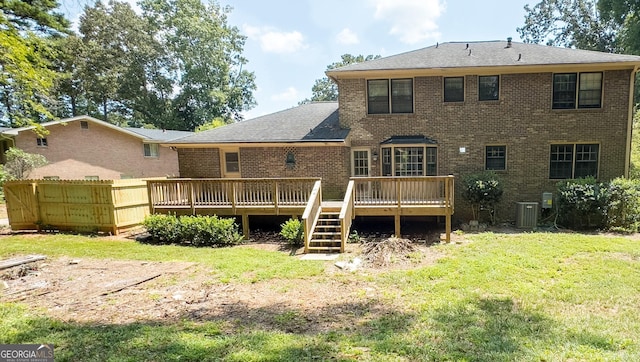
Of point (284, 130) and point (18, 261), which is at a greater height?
point (284, 130)

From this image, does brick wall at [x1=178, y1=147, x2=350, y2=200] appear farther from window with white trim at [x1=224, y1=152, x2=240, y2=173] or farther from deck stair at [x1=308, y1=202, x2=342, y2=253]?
deck stair at [x1=308, y1=202, x2=342, y2=253]

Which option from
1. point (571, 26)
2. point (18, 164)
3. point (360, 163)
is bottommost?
point (360, 163)

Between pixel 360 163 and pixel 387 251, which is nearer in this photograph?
pixel 387 251

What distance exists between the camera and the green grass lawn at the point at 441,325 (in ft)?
11.4

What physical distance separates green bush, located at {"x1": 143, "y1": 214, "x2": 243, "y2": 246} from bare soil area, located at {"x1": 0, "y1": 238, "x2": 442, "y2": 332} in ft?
6.91

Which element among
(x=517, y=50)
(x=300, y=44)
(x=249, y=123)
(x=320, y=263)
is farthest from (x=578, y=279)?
(x=300, y=44)

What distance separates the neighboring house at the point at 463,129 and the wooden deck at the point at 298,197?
135cm

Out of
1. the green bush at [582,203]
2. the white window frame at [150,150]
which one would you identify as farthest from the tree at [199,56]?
the green bush at [582,203]

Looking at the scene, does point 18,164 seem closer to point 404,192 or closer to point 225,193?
point 225,193

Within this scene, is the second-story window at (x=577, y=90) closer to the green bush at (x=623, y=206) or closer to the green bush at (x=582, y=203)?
the green bush at (x=582, y=203)

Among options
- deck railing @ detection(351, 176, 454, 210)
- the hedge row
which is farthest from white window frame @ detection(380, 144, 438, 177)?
the hedge row

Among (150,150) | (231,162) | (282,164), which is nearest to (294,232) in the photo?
(282,164)

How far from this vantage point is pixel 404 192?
382 inches

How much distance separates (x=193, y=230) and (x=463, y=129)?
10.0 m
